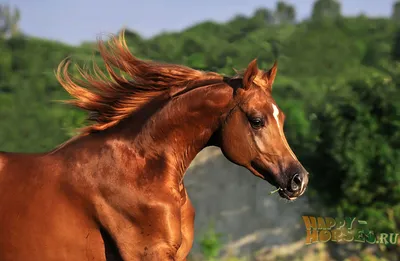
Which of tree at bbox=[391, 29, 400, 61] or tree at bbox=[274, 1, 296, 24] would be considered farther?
tree at bbox=[274, 1, 296, 24]

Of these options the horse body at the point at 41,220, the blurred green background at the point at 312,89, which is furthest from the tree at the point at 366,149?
the horse body at the point at 41,220

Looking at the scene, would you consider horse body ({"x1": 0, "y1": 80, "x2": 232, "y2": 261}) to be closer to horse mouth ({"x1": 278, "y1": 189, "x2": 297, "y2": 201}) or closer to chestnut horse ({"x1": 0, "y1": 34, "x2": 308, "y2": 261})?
chestnut horse ({"x1": 0, "y1": 34, "x2": 308, "y2": 261})

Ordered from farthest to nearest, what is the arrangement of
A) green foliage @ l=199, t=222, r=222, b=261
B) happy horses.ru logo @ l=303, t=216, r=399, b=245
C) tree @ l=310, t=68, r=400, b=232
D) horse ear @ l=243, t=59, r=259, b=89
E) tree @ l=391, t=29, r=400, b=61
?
tree @ l=391, t=29, r=400, b=61, green foliage @ l=199, t=222, r=222, b=261, happy horses.ru logo @ l=303, t=216, r=399, b=245, tree @ l=310, t=68, r=400, b=232, horse ear @ l=243, t=59, r=259, b=89

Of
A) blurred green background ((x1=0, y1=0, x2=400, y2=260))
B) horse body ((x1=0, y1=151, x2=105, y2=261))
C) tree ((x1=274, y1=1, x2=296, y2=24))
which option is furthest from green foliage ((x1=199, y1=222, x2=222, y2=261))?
tree ((x1=274, y1=1, x2=296, y2=24))

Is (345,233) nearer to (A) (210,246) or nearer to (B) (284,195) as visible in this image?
(A) (210,246)

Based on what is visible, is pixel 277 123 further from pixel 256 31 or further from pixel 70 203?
pixel 256 31

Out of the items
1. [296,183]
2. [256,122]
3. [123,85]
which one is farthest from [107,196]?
[296,183]

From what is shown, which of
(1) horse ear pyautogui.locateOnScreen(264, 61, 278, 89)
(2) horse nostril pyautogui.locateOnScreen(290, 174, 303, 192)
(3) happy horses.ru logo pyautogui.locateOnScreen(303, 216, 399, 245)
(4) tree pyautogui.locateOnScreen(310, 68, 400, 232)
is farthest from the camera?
(3) happy horses.ru logo pyautogui.locateOnScreen(303, 216, 399, 245)

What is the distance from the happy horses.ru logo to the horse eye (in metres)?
4.39

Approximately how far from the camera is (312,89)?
948cm

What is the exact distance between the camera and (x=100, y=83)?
367 centimetres

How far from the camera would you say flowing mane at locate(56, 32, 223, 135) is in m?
3.52

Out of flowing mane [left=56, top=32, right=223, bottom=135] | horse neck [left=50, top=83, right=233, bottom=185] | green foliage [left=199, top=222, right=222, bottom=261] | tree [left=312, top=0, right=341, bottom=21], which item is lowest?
green foliage [left=199, top=222, right=222, bottom=261]

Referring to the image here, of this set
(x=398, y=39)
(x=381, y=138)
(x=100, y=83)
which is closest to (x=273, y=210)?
(x=381, y=138)
